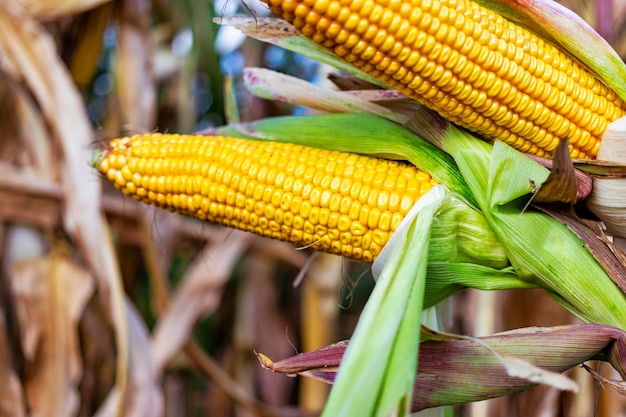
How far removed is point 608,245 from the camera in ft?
1.60

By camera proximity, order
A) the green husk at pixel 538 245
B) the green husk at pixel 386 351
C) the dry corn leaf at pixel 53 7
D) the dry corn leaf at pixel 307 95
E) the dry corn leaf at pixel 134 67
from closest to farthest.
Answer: the green husk at pixel 386 351
the green husk at pixel 538 245
the dry corn leaf at pixel 307 95
the dry corn leaf at pixel 53 7
the dry corn leaf at pixel 134 67

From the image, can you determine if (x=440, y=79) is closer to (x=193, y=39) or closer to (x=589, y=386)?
(x=589, y=386)

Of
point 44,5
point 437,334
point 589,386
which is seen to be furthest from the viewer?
point 44,5

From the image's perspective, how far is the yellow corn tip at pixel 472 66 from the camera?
0.43 m

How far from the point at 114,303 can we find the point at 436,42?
793 millimetres

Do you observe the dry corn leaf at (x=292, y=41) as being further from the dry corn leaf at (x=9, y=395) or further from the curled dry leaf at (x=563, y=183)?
the dry corn leaf at (x=9, y=395)

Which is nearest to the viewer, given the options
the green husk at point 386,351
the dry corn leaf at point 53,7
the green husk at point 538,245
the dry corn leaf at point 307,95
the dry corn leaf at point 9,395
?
the green husk at point 386,351

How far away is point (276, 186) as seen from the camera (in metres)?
0.53

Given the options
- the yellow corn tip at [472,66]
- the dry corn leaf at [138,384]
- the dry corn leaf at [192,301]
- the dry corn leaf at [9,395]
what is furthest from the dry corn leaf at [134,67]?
the yellow corn tip at [472,66]

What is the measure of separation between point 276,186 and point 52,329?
779mm

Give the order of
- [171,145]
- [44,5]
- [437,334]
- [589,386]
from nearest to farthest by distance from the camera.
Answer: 1. [437,334]
2. [171,145]
3. [589,386]
4. [44,5]

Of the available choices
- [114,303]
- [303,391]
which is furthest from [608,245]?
[303,391]

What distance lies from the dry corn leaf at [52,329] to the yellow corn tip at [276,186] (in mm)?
626

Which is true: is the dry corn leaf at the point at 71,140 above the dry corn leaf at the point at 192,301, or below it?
above
